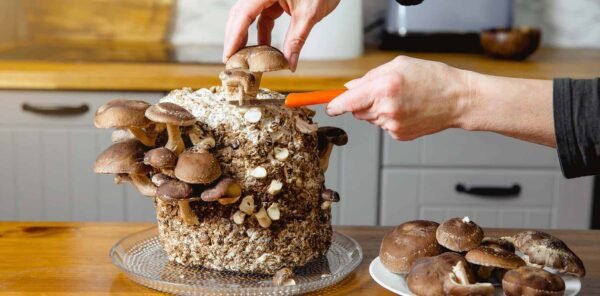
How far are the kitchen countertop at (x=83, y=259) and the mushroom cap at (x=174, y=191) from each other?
0.14 meters

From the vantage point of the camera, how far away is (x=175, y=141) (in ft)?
3.73

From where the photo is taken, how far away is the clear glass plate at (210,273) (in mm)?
1101

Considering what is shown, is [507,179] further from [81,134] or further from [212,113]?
[212,113]

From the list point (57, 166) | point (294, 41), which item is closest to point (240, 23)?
point (294, 41)

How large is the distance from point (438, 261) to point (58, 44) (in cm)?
219

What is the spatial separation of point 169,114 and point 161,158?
61 mm

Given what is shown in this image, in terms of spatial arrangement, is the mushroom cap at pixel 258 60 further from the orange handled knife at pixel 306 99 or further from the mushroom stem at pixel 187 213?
the mushroom stem at pixel 187 213

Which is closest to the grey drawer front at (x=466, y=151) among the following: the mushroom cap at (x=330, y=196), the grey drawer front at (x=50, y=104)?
the grey drawer front at (x=50, y=104)

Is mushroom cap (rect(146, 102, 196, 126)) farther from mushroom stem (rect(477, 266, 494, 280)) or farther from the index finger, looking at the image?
mushroom stem (rect(477, 266, 494, 280))

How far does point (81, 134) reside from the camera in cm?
230

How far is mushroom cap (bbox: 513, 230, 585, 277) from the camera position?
3.53ft

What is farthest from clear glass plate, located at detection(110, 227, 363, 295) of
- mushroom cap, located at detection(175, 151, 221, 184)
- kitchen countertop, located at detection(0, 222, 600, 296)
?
mushroom cap, located at detection(175, 151, 221, 184)

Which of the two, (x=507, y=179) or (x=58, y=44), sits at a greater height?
(x=58, y=44)

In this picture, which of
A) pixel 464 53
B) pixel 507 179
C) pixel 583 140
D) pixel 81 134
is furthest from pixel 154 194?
pixel 464 53
